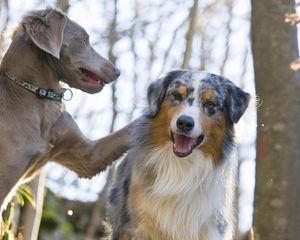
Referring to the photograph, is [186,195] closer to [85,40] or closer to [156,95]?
[156,95]

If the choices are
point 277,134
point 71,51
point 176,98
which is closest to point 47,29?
point 71,51

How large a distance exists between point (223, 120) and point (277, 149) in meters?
1.25

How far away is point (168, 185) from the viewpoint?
5871mm

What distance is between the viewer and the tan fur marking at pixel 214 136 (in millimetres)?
5641

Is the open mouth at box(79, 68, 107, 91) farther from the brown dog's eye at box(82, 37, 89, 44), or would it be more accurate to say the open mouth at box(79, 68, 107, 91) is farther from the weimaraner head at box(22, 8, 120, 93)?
the brown dog's eye at box(82, 37, 89, 44)

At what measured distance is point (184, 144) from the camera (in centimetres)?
560

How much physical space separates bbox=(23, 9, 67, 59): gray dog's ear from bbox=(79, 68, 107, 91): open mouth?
0.33 m

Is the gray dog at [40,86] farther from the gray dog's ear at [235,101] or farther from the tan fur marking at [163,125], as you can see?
the gray dog's ear at [235,101]

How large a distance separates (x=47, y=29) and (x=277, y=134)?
2.33 m

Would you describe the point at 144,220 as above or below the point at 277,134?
below

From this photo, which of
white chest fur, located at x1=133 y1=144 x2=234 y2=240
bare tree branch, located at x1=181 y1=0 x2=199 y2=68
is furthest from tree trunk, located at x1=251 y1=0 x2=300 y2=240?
bare tree branch, located at x1=181 y1=0 x2=199 y2=68

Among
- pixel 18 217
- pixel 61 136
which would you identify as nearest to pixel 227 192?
pixel 61 136

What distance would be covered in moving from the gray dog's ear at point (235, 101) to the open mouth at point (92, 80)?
1.00 meters

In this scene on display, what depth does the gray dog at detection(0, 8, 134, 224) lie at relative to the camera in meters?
5.75
